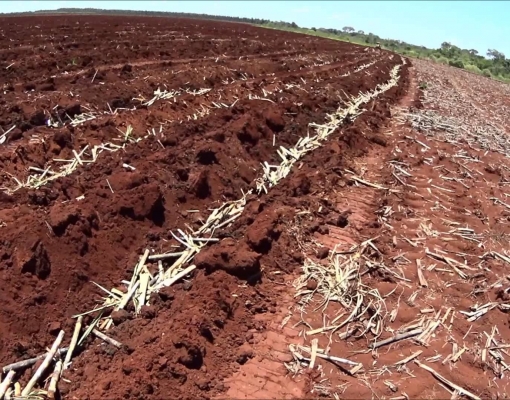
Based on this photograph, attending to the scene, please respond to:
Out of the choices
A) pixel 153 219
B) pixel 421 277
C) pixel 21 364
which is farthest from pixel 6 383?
pixel 421 277

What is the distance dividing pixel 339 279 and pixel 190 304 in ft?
5.21

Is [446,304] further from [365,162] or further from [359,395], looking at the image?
[365,162]

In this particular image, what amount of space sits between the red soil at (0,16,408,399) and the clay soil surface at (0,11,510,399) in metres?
0.02

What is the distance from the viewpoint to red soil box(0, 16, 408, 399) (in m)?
4.25

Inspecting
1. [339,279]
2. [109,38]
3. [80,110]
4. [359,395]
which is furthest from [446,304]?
[109,38]

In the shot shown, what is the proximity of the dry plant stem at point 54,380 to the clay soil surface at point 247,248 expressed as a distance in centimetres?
6

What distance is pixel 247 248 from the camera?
5.52 metres

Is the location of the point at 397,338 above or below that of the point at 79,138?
below

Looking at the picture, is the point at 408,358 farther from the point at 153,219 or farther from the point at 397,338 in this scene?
the point at 153,219

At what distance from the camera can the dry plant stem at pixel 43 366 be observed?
3.90 metres

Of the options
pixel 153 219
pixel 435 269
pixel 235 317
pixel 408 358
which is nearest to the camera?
pixel 408 358

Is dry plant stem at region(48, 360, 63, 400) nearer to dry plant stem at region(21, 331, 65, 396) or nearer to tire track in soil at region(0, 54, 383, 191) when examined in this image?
dry plant stem at region(21, 331, 65, 396)

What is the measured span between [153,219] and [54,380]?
251 centimetres

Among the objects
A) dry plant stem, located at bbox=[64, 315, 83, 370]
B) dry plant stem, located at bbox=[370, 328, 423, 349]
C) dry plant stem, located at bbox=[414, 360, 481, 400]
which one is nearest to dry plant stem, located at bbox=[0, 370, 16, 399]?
dry plant stem, located at bbox=[64, 315, 83, 370]
